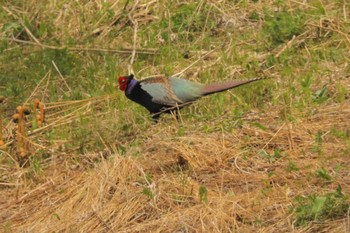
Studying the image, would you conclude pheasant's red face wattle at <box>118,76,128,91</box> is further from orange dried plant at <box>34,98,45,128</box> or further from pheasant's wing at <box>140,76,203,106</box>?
orange dried plant at <box>34,98,45,128</box>

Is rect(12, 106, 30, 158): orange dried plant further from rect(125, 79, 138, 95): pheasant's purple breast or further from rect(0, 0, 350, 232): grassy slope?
rect(125, 79, 138, 95): pheasant's purple breast

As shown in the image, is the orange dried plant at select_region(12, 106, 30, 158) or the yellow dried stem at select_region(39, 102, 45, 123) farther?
the yellow dried stem at select_region(39, 102, 45, 123)

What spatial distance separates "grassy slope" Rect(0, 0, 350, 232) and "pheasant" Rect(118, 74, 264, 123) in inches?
4.1

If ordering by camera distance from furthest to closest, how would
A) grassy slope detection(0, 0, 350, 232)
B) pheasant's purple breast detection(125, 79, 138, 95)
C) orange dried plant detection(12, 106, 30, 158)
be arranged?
pheasant's purple breast detection(125, 79, 138, 95), orange dried plant detection(12, 106, 30, 158), grassy slope detection(0, 0, 350, 232)

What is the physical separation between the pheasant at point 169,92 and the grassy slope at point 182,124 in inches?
4.1

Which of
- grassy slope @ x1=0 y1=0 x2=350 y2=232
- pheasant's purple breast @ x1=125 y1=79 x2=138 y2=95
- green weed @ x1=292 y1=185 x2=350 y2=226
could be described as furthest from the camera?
pheasant's purple breast @ x1=125 y1=79 x2=138 y2=95

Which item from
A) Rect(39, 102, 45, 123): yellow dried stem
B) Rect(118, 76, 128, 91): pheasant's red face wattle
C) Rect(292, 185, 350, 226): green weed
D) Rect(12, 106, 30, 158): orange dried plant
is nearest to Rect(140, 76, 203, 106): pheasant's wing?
Rect(118, 76, 128, 91): pheasant's red face wattle

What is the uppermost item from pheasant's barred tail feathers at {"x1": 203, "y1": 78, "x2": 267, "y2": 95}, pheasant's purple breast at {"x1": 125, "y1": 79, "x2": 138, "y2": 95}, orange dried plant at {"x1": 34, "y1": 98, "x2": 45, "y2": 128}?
orange dried plant at {"x1": 34, "y1": 98, "x2": 45, "y2": 128}

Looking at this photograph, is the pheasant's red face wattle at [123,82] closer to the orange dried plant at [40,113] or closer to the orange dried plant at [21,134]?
the orange dried plant at [40,113]

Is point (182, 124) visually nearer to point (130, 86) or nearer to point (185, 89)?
point (185, 89)

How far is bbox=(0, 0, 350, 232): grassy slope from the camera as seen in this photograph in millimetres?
6008

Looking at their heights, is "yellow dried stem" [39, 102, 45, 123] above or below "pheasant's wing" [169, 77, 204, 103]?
above

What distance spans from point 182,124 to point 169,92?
0.36m

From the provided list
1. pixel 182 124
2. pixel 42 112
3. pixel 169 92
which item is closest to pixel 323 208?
pixel 182 124
